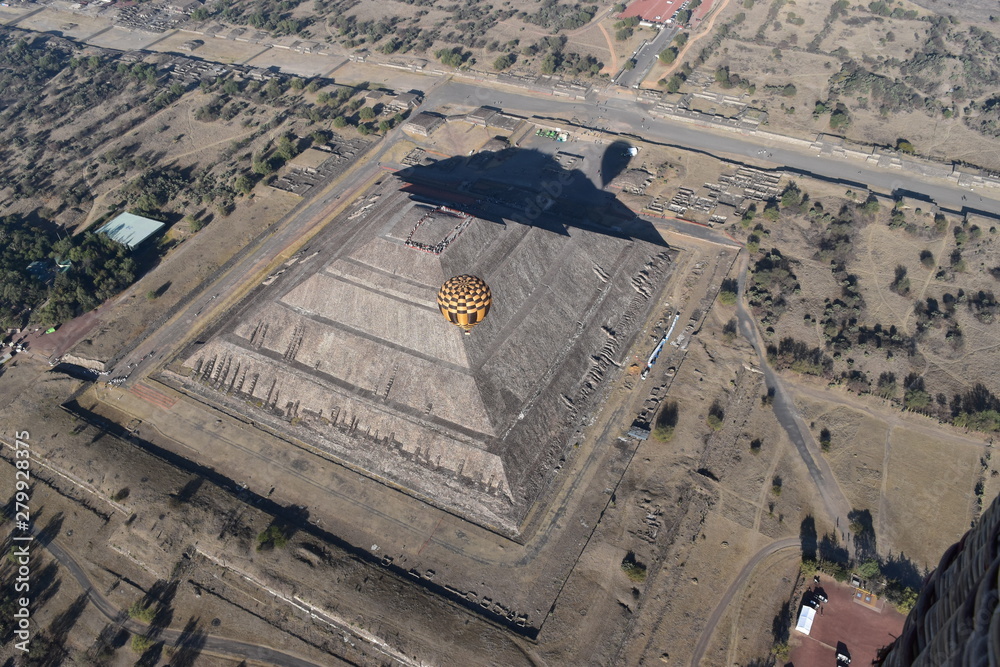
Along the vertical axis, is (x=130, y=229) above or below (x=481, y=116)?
below

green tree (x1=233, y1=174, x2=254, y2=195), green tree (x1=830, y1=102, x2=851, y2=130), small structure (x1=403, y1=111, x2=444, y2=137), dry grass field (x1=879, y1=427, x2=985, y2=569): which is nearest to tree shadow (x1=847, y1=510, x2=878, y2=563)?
dry grass field (x1=879, y1=427, x2=985, y2=569)

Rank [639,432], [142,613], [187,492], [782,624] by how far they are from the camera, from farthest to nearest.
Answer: [639,432], [187,492], [142,613], [782,624]

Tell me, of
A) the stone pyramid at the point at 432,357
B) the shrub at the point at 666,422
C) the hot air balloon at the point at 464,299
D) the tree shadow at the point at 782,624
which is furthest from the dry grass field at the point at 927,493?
the hot air balloon at the point at 464,299

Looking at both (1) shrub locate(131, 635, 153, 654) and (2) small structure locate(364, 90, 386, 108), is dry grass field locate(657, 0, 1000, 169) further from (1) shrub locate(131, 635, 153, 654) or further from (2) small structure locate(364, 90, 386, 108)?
(1) shrub locate(131, 635, 153, 654)

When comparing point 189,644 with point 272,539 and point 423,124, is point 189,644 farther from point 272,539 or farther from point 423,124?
point 423,124

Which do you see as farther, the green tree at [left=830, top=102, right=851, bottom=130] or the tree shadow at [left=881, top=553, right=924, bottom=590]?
the green tree at [left=830, top=102, right=851, bottom=130]

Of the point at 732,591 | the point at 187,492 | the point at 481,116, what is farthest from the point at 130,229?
the point at 732,591

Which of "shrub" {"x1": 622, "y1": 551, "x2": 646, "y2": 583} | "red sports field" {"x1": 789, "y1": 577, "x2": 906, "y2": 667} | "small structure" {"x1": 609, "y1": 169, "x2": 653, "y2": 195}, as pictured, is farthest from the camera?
"small structure" {"x1": 609, "y1": 169, "x2": 653, "y2": 195}
